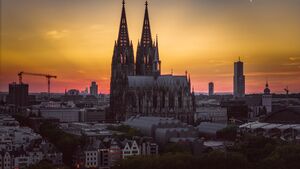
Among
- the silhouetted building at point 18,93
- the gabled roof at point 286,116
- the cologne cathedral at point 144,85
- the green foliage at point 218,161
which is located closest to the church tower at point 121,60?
the cologne cathedral at point 144,85

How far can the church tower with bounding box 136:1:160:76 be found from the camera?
87062mm

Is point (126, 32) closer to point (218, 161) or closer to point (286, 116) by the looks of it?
point (286, 116)

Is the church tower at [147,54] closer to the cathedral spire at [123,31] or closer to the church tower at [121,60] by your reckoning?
the church tower at [121,60]

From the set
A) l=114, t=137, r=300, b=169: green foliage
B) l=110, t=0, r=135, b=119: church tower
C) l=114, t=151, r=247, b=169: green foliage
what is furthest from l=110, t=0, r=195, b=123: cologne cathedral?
l=114, t=151, r=247, b=169: green foliage

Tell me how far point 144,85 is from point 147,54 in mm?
6170

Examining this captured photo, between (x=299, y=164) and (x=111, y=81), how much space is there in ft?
148

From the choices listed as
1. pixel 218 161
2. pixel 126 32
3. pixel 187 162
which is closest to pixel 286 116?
pixel 126 32

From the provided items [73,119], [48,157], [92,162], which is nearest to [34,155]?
[48,157]

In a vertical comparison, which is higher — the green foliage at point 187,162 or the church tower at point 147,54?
the church tower at point 147,54

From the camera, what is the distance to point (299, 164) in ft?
148

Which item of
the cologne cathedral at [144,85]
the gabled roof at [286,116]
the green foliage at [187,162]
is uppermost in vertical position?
the cologne cathedral at [144,85]

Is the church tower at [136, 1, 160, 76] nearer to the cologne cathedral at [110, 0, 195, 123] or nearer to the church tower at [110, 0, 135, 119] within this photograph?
the cologne cathedral at [110, 0, 195, 123]

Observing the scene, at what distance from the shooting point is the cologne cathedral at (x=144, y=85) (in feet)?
270

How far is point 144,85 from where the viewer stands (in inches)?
3282
